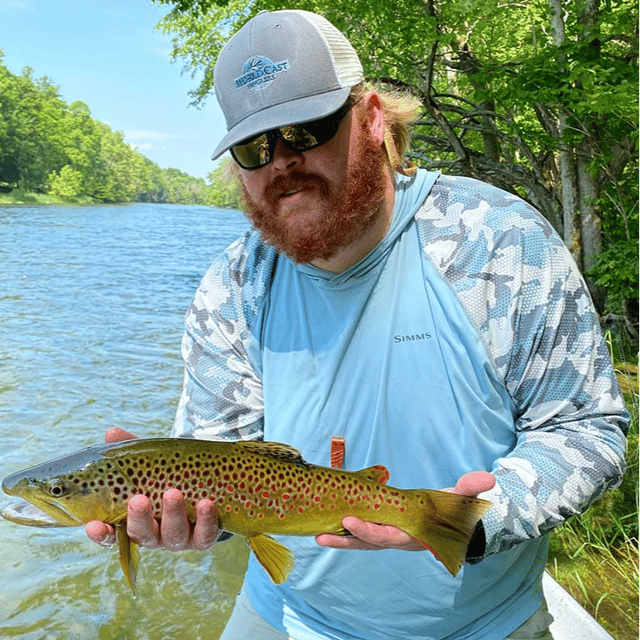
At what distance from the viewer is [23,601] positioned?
20.4 feet

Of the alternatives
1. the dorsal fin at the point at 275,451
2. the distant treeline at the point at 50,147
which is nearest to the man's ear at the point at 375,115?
the dorsal fin at the point at 275,451

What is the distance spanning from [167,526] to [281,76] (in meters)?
1.62

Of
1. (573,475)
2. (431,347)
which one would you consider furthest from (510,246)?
(573,475)

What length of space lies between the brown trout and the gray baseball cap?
112cm

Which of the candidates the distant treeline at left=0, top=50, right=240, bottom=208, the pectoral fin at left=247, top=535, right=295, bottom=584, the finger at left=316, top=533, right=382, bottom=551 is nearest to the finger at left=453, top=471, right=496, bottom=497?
the finger at left=316, top=533, right=382, bottom=551

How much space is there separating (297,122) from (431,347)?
0.92 meters

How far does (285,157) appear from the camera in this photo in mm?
2826

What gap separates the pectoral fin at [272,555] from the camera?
256cm

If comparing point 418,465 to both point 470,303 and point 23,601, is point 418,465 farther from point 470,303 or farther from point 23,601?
point 23,601

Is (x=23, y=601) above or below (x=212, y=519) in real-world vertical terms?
below

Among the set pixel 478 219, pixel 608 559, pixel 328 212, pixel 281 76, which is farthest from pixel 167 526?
pixel 608 559

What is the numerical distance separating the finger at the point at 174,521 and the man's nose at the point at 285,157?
4.03ft

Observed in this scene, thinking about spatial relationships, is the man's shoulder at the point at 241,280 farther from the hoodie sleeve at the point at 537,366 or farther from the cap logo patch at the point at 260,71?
the hoodie sleeve at the point at 537,366

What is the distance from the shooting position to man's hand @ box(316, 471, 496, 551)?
87.3 inches
